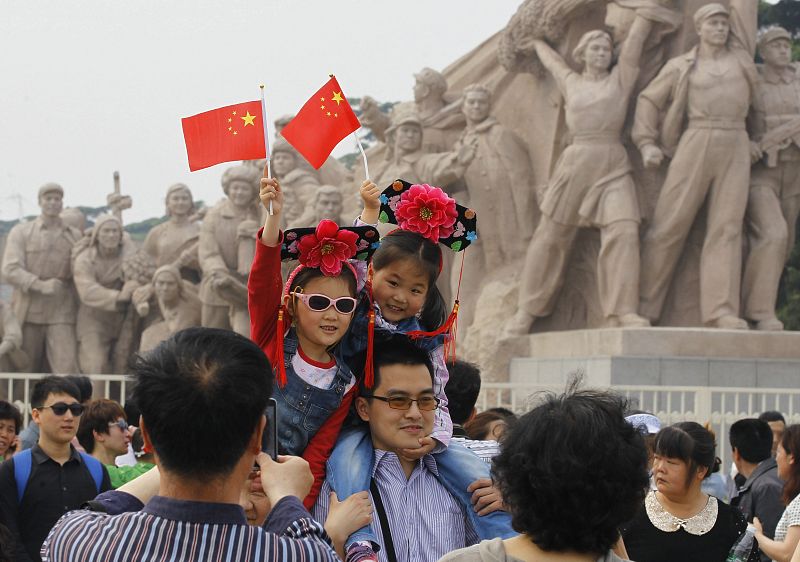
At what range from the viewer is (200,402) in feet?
7.18

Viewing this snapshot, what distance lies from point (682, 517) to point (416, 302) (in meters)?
1.39

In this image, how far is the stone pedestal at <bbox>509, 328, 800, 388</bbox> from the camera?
12.6m

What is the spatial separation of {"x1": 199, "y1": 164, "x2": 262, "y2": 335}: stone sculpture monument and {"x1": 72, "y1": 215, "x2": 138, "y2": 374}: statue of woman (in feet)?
3.37

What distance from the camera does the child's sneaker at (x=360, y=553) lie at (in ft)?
9.73

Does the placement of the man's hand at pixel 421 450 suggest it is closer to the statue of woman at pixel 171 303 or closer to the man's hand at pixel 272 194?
the man's hand at pixel 272 194

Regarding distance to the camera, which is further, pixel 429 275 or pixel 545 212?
pixel 545 212

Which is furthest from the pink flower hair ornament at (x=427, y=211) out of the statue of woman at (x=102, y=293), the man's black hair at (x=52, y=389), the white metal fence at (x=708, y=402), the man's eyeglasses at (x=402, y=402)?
the statue of woman at (x=102, y=293)

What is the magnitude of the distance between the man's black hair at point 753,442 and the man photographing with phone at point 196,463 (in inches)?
181

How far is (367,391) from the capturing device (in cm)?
327

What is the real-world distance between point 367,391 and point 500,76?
493 inches

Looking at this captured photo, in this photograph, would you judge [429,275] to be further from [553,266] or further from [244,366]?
[553,266]

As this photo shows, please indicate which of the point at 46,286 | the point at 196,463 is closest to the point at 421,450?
the point at 196,463

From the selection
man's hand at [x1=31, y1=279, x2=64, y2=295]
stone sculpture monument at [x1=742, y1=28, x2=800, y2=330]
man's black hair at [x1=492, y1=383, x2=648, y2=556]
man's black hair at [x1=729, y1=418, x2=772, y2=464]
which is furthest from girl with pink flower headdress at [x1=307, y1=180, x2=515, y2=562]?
man's hand at [x1=31, y1=279, x2=64, y2=295]

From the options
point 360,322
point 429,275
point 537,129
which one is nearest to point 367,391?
point 360,322
